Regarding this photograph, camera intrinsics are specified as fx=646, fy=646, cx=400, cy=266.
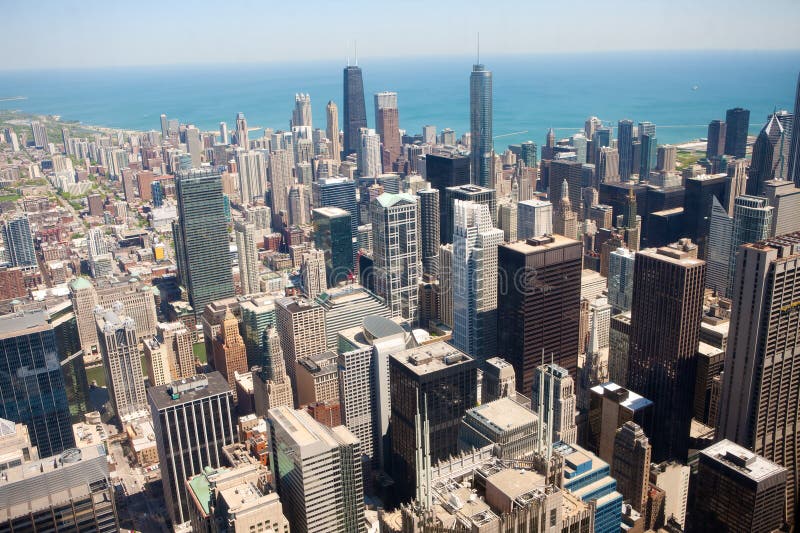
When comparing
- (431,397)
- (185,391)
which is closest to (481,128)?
(431,397)

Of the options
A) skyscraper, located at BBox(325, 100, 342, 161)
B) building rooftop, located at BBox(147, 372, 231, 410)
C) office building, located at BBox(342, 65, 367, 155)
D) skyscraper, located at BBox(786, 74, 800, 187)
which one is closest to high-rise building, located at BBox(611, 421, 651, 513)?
building rooftop, located at BBox(147, 372, 231, 410)

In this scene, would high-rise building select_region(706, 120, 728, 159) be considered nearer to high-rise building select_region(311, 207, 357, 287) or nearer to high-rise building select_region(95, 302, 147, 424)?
high-rise building select_region(311, 207, 357, 287)

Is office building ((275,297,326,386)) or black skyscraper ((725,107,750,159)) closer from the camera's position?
office building ((275,297,326,386))

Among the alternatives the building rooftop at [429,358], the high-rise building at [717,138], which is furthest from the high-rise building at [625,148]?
the building rooftop at [429,358]

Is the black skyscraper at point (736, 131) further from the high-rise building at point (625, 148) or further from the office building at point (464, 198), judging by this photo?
the office building at point (464, 198)

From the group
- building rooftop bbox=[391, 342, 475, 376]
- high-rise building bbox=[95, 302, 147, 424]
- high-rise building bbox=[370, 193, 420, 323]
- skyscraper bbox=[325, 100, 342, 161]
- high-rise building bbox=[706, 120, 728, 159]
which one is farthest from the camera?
skyscraper bbox=[325, 100, 342, 161]

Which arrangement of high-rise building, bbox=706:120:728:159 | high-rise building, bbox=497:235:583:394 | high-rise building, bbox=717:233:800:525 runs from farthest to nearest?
high-rise building, bbox=706:120:728:159, high-rise building, bbox=497:235:583:394, high-rise building, bbox=717:233:800:525

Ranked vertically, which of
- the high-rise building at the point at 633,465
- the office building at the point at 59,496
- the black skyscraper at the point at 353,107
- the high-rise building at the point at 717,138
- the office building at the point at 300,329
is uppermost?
the black skyscraper at the point at 353,107
